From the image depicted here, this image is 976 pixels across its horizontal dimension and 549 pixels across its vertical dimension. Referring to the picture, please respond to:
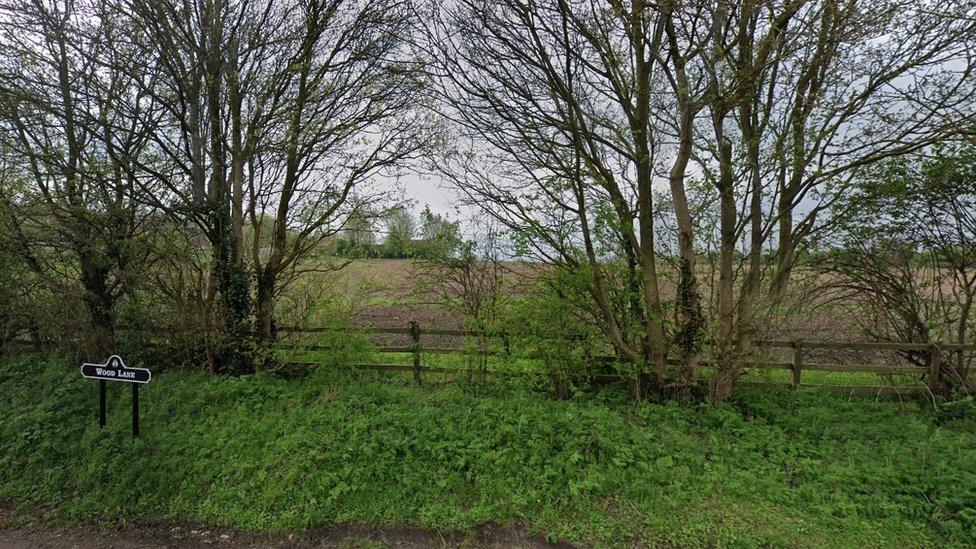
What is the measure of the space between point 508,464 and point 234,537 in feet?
8.67

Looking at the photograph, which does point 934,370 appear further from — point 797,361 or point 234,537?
point 234,537

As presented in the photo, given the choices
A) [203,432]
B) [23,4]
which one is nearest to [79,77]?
[23,4]

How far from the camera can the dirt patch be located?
368 centimetres

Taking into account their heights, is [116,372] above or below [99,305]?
below

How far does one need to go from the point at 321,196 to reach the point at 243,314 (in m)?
2.43

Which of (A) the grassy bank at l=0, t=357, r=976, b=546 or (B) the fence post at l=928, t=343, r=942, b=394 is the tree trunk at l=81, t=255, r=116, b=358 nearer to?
(A) the grassy bank at l=0, t=357, r=976, b=546

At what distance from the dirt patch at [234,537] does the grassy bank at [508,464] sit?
0.34ft

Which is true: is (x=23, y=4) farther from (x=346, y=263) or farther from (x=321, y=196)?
(x=346, y=263)

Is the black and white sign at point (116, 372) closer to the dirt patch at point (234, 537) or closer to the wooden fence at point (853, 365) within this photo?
the dirt patch at point (234, 537)

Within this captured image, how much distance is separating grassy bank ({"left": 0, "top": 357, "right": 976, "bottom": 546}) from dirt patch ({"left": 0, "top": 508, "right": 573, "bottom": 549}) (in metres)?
0.10

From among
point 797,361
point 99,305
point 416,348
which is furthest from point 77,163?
point 797,361

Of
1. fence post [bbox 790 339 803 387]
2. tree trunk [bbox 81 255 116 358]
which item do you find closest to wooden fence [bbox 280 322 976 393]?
fence post [bbox 790 339 803 387]

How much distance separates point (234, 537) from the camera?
3865 mm

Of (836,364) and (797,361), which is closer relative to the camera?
(797,361)
